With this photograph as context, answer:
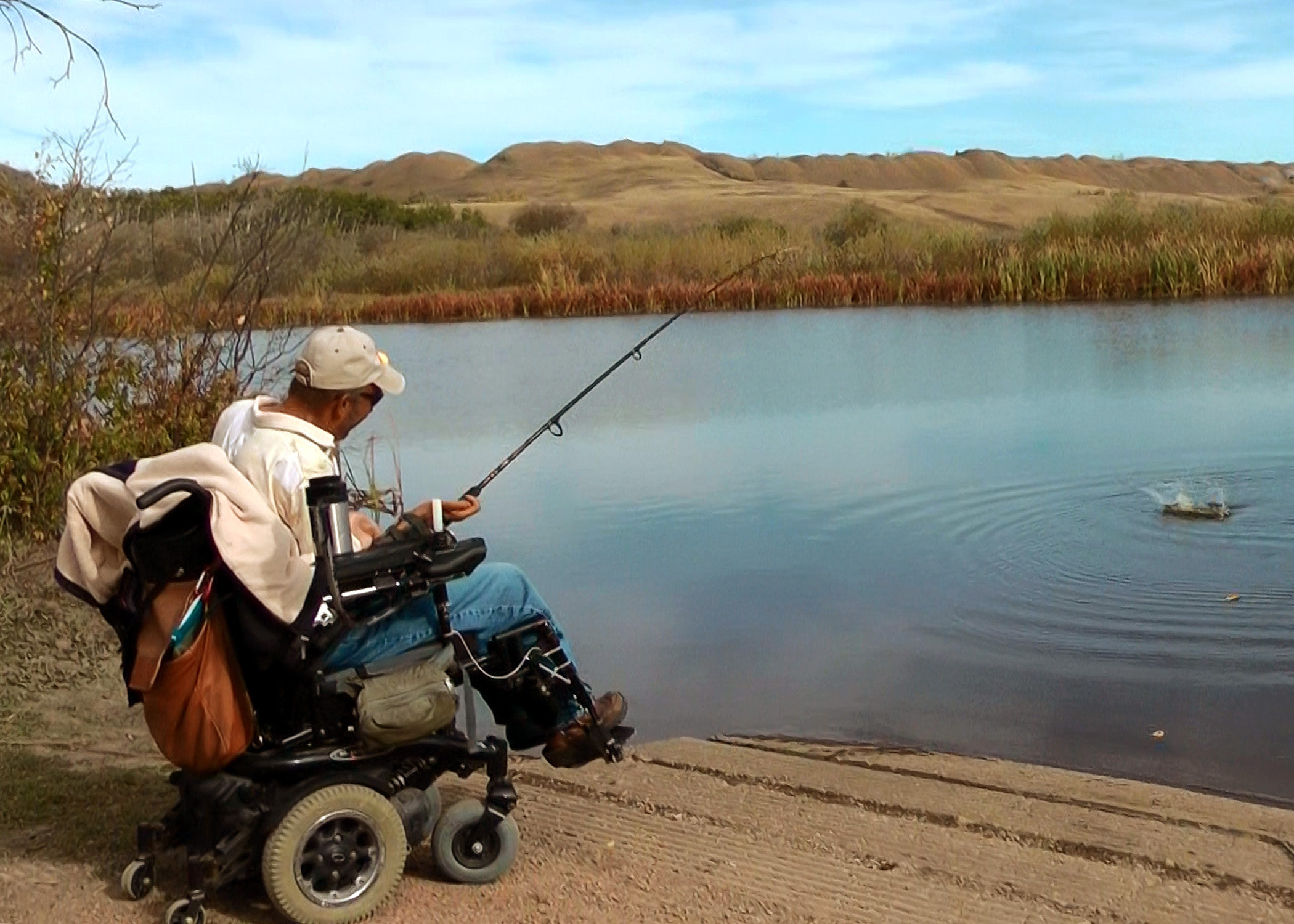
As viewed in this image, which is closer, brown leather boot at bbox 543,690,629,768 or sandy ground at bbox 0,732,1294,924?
sandy ground at bbox 0,732,1294,924

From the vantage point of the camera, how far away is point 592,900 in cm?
394

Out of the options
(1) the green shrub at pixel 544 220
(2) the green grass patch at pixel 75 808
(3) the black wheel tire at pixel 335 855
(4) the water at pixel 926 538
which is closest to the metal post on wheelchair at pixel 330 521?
(3) the black wheel tire at pixel 335 855

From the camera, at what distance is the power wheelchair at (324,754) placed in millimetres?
3607

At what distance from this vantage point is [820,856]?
14.2 ft

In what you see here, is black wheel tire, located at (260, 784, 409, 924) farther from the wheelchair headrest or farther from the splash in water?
the splash in water

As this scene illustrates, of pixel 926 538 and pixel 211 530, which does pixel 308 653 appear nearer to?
pixel 211 530

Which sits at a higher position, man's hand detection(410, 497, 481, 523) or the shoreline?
man's hand detection(410, 497, 481, 523)

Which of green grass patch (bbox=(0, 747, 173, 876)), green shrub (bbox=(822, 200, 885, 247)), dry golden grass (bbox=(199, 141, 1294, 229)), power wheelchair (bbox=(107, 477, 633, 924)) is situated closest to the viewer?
power wheelchair (bbox=(107, 477, 633, 924))

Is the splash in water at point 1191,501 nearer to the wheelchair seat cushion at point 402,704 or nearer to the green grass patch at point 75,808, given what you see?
the green grass patch at point 75,808

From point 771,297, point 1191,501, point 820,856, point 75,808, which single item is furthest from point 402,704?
point 771,297

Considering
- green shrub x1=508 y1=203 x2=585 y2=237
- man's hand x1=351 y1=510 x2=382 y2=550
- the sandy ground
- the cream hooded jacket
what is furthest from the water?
green shrub x1=508 y1=203 x2=585 y2=237

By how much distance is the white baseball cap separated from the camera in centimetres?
391

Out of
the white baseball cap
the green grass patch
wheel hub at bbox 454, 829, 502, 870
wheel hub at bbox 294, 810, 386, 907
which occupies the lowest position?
Result: the green grass patch

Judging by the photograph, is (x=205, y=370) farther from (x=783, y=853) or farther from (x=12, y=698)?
(x=783, y=853)
